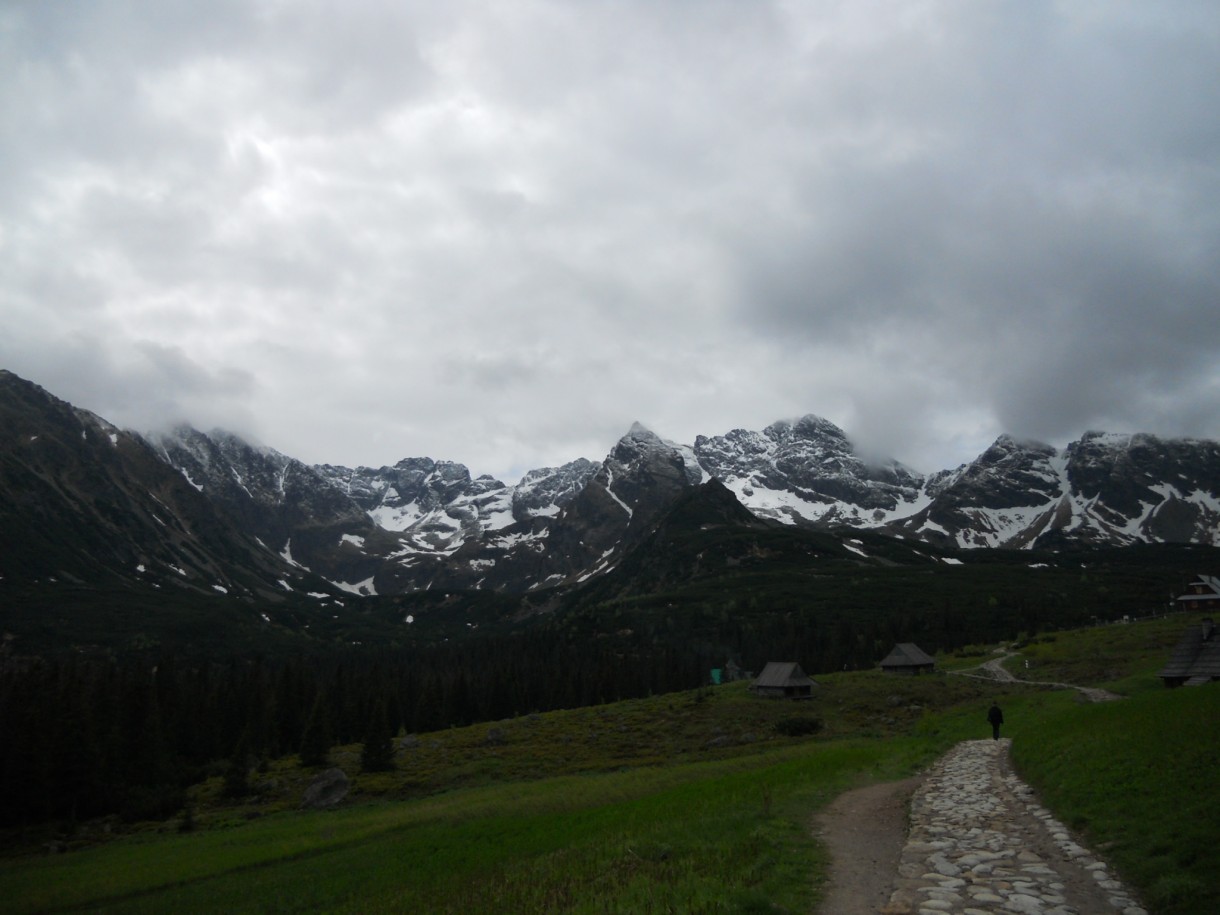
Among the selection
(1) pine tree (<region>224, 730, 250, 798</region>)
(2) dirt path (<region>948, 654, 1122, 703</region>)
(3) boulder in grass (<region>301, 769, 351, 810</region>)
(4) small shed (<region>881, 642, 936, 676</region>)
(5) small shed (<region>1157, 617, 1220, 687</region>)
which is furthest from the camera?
(4) small shed (<region>881, 642, 936, 676</region>)

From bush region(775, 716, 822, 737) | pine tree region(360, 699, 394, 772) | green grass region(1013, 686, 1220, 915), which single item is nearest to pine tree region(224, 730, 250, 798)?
pine tree region(360, 699, 394, 772)

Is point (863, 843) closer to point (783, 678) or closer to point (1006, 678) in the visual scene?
point (783, 678)

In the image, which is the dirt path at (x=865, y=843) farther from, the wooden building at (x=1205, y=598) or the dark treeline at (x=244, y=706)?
the wooden building at (x=1205, y=598)

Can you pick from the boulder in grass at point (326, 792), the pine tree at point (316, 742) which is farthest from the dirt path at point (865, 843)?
the pine tree at point (316, 742)

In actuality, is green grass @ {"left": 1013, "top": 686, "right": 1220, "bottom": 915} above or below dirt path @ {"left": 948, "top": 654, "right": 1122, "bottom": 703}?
above

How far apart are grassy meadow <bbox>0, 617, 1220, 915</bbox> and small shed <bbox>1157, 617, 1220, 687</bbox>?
614 cm

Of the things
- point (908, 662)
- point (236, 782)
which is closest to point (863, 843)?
point (236, 782)

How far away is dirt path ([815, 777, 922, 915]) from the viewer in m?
13.4

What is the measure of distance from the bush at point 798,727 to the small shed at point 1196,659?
1096 inches

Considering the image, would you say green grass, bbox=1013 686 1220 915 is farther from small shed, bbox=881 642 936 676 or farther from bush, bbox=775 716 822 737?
small shed, bbox=881 642 936 676

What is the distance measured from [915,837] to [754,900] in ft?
22.2

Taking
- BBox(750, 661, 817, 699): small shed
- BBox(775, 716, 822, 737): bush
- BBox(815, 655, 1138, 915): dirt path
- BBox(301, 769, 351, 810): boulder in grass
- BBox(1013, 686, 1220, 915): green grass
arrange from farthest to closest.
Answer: BBox(750, 661, 817, 699): small shed
BBox(775, 716, 822, 737): bush
BBox(301, 769, 351, 810): boulder in grass
BBox(815, 655, 1138, 915): dirt path
BBox(1013, 686, 1220, 915): green grass

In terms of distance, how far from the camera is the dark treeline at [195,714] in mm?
67812

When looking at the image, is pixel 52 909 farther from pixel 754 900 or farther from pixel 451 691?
pixel 451 691
